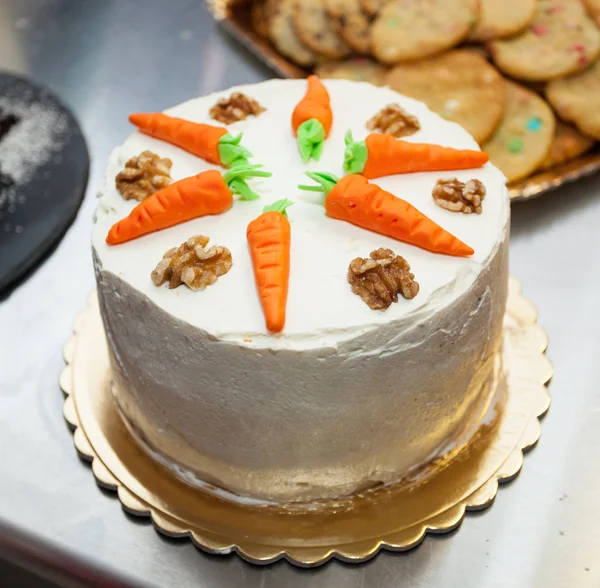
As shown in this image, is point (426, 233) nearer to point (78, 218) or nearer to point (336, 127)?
point (336, 127)

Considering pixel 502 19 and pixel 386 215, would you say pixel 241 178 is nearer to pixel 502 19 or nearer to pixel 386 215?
pixel 386 215

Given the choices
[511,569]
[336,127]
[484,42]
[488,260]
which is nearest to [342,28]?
[484,42]

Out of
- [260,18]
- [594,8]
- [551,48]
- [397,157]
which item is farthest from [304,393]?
[260,18]

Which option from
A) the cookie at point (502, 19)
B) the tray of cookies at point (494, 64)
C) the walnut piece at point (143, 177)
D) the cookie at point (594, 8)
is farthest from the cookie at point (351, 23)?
the walnut piece at point (143, 177)

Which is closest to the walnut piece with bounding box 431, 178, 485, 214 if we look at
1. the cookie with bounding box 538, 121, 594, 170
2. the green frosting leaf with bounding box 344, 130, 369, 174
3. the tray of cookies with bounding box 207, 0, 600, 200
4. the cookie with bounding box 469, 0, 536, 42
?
the green frosting leaf with bounding box 344, 130, 369, 174

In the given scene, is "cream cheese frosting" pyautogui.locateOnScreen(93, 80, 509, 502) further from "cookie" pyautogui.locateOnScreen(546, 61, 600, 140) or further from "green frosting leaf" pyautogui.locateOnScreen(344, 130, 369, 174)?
"cookie" pyautogui.locateOnScreen(546, 61, 600, 140)

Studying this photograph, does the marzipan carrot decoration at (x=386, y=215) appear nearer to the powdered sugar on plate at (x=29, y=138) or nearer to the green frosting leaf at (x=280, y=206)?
the green frosting leaf at (x=280, y=206)
